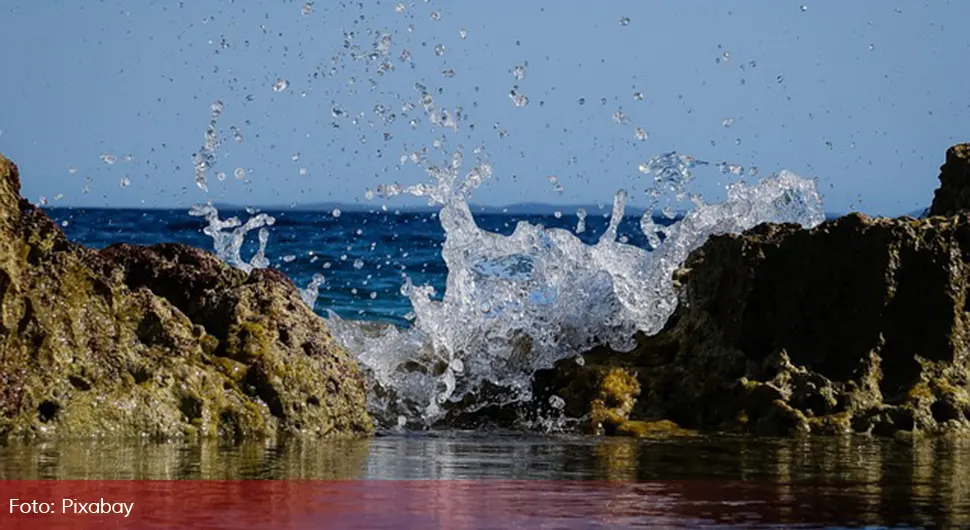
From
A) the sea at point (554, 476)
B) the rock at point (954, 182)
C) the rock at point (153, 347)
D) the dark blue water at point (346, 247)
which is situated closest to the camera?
the sea at point (554, 476)

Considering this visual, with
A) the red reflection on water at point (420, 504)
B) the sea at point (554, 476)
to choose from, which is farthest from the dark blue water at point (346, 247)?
the red reflection on water at point (420, 504)

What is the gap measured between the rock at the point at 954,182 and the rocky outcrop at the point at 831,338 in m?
1.15

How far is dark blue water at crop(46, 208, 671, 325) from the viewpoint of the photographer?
21250mm

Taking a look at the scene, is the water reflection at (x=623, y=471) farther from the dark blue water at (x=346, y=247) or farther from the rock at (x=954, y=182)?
the dark blue water at (x=346, y=247)

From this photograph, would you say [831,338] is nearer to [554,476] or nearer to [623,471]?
[623,471]

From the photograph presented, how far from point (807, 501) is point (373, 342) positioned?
4286 millimetres

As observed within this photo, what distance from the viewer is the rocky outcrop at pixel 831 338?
7.96m

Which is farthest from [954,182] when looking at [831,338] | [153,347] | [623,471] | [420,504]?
[420,504]

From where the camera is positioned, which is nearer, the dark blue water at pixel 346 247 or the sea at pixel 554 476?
the sea at pixel 554 476

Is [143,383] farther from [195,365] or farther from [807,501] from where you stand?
[807,501]

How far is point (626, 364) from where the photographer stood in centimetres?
866

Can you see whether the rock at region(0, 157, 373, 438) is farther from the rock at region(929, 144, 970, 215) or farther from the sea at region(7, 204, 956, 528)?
the rock at region(929, 144, 970, 215)

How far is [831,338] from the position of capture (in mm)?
8148

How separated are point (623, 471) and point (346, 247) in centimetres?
2594
